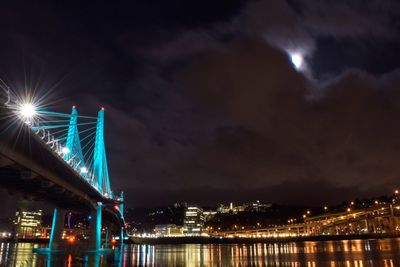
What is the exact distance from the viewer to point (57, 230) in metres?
75.4

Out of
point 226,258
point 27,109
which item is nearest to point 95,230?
point 226,258

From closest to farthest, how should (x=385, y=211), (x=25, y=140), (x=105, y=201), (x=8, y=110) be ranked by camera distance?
(x=8, y=110), (x=25, y=140), (x=105, y=201), (x=385, y=211)

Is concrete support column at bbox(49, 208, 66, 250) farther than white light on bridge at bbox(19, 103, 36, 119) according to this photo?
Yes

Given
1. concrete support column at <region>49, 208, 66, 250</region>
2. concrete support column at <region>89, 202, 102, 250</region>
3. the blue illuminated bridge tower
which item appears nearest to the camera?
the blue illuminated bridge tower

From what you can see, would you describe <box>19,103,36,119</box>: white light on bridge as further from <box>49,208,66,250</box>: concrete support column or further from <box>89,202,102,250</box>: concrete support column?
<box>49,208,66,250</box>: concrete support column

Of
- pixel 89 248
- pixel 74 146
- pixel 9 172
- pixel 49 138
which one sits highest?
pixel 74 146

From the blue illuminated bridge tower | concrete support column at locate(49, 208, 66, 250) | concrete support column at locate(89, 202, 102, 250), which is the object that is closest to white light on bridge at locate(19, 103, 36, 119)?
the blue illuminated bridge tower

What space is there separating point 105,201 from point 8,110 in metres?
54.5

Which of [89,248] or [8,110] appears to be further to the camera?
[89,248]

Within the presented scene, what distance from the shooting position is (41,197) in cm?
5912

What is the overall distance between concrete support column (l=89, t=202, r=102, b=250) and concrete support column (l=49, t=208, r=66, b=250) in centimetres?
691

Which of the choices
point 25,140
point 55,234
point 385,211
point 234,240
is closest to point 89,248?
point 55,234

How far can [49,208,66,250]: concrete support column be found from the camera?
73500mm

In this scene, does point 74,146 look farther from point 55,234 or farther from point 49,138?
point 49,138
